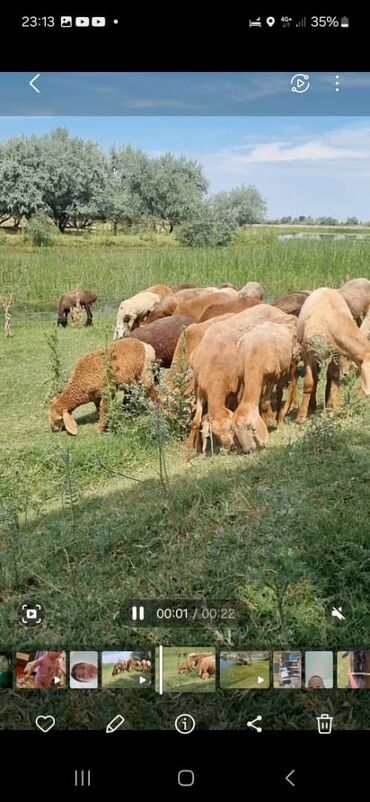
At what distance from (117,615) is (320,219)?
110cm

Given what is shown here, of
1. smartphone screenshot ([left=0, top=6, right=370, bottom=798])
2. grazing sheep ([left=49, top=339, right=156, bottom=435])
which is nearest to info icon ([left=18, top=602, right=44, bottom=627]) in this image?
smartphone screenshot ([left=0, top=6, right=370, bottom=798])

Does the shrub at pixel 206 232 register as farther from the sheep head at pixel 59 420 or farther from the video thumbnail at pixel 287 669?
the video thumbnail at pixel 287 669

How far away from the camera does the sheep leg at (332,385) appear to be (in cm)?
275

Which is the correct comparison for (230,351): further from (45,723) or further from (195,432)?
(45,723)

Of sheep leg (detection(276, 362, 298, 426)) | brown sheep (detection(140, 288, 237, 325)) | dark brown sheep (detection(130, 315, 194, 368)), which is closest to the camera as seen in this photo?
brown sheep (detection(140, 288, 237, 325))

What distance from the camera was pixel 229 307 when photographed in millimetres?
3246

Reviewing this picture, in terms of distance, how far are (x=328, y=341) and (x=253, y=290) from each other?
895 mm

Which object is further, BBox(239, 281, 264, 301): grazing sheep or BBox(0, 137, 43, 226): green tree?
BBox(239, 281, 264, 301): grazing sheep

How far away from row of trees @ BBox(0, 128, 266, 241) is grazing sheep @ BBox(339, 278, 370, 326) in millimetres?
467

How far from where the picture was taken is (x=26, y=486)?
2.17m

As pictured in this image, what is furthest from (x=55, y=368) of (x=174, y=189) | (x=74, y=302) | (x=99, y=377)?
(x=174, y=189)

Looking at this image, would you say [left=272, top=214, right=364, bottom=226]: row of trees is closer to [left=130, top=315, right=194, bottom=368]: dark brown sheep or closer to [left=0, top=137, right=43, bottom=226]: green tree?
[left=0, top=137, right=43, bottom=226]: green tree

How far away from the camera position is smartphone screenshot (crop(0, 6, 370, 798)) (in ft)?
5.99
